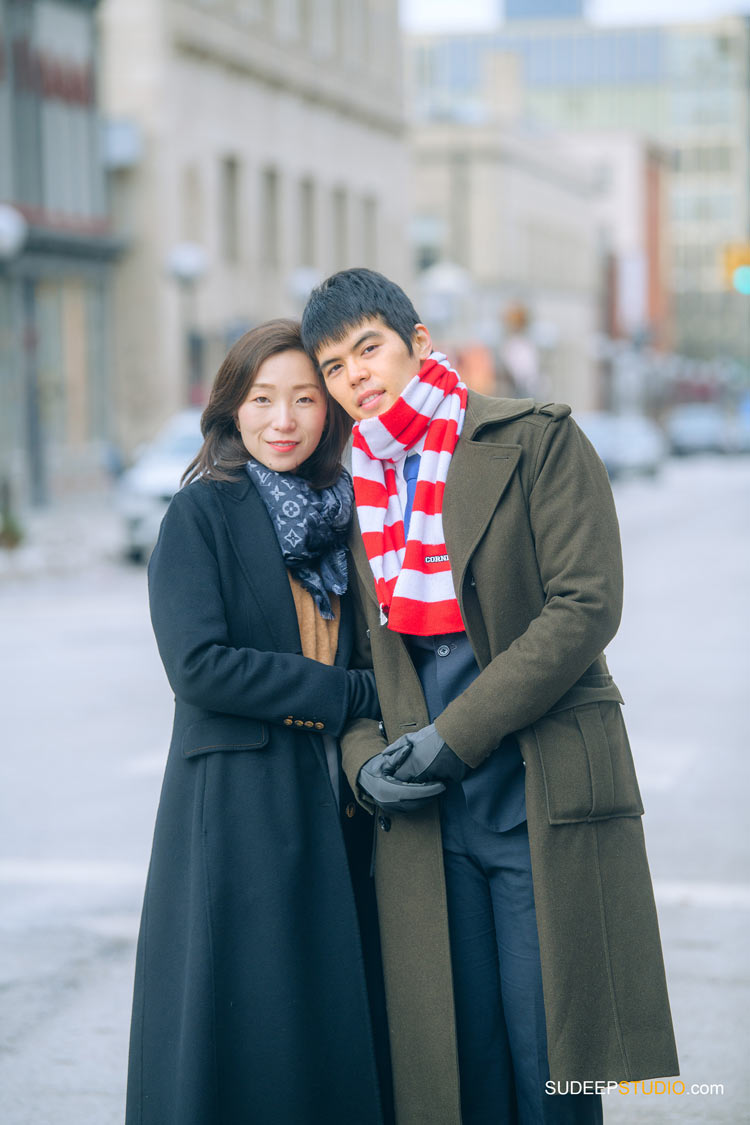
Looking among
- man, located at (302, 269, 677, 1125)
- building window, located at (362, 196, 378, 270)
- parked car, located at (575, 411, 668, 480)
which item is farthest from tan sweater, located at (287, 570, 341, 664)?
building window, located at (362, 196, 378, 270)

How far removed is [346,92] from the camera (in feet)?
140

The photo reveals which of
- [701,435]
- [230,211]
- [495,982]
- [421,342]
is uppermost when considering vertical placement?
[230,211]

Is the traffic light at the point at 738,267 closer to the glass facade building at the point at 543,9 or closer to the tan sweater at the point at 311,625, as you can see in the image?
the tan sweater at the point at 311,625

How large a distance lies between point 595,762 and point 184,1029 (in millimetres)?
888

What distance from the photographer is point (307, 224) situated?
41.2 m

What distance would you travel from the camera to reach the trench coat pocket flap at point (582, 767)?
311cm

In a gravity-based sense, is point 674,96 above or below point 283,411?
above

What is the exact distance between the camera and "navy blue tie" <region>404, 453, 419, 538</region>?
324 cm

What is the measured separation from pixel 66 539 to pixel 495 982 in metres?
19.8

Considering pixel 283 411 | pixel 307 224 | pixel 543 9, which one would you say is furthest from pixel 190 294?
pixel 543 9

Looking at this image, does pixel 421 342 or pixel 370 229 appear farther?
pixel 370 229

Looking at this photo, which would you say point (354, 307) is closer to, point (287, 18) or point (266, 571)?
point (266, 571)

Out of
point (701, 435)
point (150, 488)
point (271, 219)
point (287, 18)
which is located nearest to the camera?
point (150, 488)

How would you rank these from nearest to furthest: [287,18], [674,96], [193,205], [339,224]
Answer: [193,205]
[287,18]
[339,224]
[674,96]
